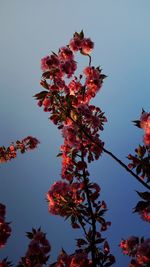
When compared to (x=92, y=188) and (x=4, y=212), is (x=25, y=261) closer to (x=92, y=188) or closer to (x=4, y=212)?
(x=4, y=212)

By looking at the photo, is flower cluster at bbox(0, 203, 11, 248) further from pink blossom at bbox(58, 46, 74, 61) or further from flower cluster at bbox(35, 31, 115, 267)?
pink blossom at bbox(58, 46, 74, 61)

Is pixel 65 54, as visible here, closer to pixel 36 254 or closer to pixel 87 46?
pixel 87 46

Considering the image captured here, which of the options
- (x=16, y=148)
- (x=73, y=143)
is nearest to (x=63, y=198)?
(x=73, y=143)

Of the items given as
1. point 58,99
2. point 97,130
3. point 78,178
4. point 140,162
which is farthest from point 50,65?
point 140,162

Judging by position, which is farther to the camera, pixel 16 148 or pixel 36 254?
pixel 16 148

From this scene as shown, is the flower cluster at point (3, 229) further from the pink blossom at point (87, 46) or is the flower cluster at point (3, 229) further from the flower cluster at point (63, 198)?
the pink blossom at point (87, 46)

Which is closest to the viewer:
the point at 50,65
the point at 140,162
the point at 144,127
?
the point at 144,127

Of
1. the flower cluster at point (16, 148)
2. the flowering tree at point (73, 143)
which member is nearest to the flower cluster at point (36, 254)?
the flowering tree at point (73, 143)

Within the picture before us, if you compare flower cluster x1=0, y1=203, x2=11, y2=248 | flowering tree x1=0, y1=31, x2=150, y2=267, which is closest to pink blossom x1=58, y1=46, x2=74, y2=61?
flowering tree x1=0, y1=31, x2=150, y2=267
